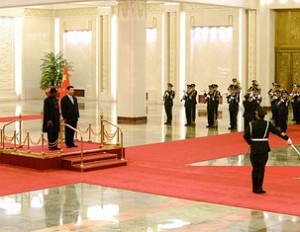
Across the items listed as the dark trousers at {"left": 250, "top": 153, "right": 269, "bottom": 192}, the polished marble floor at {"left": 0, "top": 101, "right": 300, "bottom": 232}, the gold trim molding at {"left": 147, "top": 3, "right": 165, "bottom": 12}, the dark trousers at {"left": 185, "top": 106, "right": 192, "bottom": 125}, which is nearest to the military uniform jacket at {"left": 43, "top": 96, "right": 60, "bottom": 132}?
the polished marble floor at {"left": 0, "top": 101, "right": 300, "bottom": 232}

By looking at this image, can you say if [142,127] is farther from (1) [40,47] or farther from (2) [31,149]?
(1) [40,47]

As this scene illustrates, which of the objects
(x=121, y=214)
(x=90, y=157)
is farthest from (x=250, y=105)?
(x=121, y=214)

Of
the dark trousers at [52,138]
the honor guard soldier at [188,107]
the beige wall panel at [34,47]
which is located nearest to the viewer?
the dark trousers at [52,138]

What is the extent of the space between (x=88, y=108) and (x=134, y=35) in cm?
745

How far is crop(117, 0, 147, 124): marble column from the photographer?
22703mm

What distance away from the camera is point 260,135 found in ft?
36.1

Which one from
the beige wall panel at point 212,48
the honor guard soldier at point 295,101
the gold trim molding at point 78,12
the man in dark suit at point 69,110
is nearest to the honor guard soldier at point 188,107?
the honor guard soldier at point 295,101

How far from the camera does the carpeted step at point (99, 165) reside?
13.3 meters

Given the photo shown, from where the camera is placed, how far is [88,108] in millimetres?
29422

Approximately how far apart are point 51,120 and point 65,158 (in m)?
1.14

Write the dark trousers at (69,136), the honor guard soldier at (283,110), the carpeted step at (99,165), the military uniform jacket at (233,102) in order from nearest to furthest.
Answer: the carpeted step at (99,165) < the dark trousers at (69,136) < the honor guard soldier at (283,110) < the military uniform jacket at (233,102)

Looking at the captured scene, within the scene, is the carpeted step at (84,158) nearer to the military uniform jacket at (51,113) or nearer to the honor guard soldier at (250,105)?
the military uniform jacket at (51,113)

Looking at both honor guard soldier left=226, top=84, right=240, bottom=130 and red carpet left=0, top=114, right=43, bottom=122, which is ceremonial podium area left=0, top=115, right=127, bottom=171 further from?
red carpet left=0, top=114, right=43, bottom=122

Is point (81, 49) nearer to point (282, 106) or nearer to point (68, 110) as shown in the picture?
point (282, 106)
